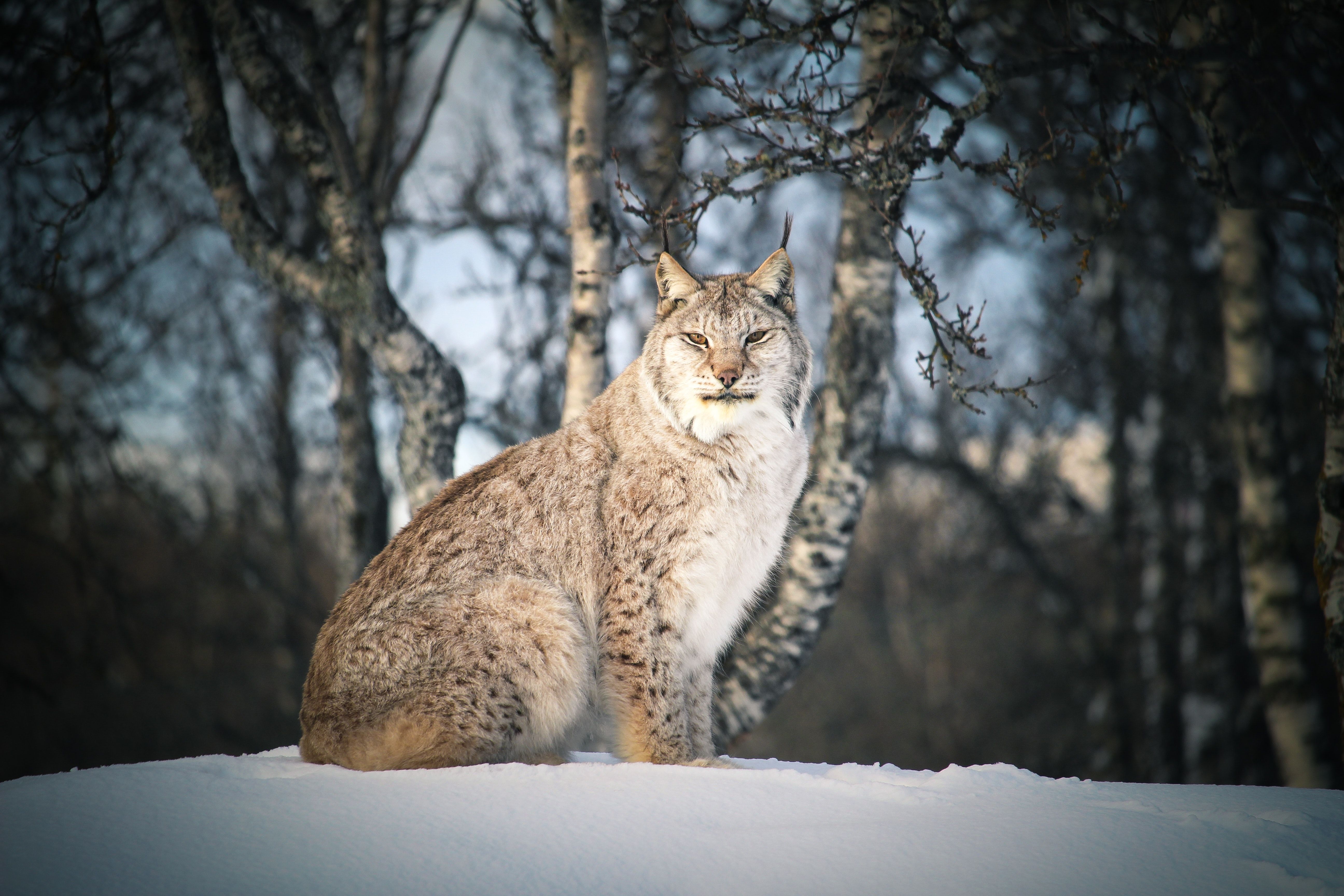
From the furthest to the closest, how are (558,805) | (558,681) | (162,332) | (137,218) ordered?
(162,332), (137,218), (558,681), (558,805)

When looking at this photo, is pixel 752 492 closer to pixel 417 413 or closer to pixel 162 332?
pixel 417 413

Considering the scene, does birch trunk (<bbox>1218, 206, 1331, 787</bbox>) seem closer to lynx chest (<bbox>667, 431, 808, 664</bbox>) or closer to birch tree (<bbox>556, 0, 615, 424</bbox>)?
lynx chest (<bbox>667, 431, 808, 664</bbox>)

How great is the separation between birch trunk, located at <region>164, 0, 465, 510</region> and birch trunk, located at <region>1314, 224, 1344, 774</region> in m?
4.85

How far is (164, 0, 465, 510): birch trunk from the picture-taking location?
18.0ft

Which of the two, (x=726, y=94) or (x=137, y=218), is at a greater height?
(x=137, y=218)

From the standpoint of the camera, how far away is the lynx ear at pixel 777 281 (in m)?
4.43

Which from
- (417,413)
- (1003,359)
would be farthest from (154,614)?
(1003,359)

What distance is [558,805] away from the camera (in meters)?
2.88

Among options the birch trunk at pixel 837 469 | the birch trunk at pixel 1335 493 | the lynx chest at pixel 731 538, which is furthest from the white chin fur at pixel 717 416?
the birch trunk at pixel 1335 493

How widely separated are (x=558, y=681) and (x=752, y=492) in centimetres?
123

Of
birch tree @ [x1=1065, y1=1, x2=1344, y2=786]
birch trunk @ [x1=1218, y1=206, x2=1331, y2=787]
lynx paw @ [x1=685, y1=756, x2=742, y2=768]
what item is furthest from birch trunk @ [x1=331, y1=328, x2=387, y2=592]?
birch trunk @ [x1=1218, y1=206, x2=1331, y2=787]

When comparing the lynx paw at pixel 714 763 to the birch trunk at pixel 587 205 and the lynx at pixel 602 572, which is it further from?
the birch trunk at pixel 587 205

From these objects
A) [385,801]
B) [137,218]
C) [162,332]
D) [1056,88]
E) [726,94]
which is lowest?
[385,801]

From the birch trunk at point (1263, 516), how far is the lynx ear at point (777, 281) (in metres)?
4.21
